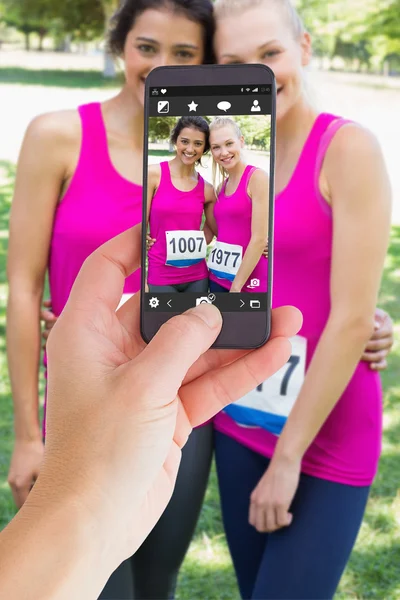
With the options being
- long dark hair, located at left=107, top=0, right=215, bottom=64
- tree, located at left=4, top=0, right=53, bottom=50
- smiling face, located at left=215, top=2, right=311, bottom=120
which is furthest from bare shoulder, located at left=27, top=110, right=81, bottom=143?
tree, located at left=4, top=0, right=53, bottom=50

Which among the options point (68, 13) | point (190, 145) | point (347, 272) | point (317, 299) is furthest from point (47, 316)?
point (68, 13)

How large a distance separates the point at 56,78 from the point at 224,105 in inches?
976

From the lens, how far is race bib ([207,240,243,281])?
1.52 meters

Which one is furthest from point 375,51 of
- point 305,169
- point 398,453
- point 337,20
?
point 305,169

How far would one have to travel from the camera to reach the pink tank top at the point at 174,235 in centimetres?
151

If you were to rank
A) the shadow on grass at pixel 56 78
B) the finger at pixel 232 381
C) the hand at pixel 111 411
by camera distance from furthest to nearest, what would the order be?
the shadow on grass at pixel 56 78 < the finger at pixel 232 381 < the hand at pixel 111 411

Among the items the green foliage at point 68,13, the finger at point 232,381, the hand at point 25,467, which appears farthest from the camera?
the green foliage at point 68,13

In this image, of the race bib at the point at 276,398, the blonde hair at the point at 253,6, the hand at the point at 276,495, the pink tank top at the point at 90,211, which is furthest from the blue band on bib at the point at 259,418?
the blonde hair at the point at 253,6

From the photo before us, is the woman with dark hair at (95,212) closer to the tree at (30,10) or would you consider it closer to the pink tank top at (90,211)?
the pink tank top at (90,211)

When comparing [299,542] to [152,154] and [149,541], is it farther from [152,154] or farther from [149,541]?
[152,154]

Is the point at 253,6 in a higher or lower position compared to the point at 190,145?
higher

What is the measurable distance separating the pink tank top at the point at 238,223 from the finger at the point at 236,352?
0.24 feet

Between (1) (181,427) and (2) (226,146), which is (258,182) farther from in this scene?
(1) (181,427)

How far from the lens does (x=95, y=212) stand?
7.32 ft
